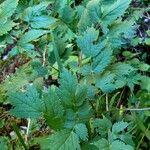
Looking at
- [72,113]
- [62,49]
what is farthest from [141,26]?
[72,113]

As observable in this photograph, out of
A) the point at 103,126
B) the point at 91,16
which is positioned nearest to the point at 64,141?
the point at 103,126

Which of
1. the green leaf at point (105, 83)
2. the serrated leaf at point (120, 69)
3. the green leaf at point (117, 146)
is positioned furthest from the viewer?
the serrated leaf at point (120, 69)

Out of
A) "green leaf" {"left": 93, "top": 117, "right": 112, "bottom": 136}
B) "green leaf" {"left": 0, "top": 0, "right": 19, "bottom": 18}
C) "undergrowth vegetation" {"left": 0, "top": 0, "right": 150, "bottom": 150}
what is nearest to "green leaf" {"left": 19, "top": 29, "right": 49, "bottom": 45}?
"undergrowth vegetation" {"left": 0, "top": 0, "right": 150, "bottom": 150}

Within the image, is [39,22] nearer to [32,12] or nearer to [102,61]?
[32,12]

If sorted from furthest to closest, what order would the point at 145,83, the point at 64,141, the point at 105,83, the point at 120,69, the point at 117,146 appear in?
the point at 145,83
the point at 120,69
the point at 105,83
the point at 117,146
the point at 64,141

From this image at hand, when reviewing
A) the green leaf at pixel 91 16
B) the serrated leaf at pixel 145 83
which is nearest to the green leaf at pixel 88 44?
the green leaf at pixel 91 16

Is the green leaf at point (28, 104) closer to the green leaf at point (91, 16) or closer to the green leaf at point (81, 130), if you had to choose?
the green leaf at point (81, 130)

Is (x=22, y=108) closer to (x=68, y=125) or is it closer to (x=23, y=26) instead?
(x=68, y=125)
